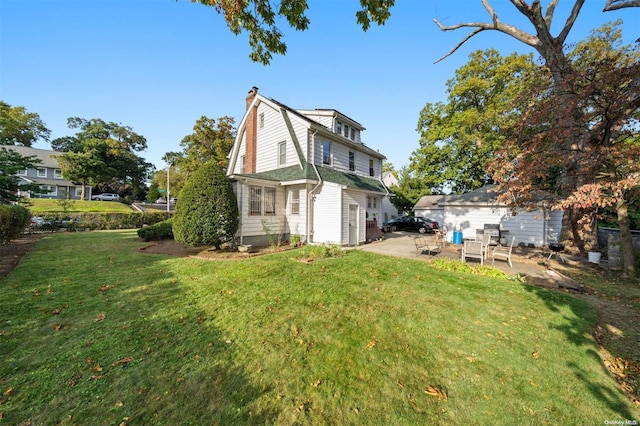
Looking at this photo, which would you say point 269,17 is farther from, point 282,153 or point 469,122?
point 469,122

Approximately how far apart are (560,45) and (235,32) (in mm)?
12610

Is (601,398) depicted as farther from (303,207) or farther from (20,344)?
(303,207)

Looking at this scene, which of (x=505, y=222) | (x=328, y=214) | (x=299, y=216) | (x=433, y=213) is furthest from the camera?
(x=433, y=213)

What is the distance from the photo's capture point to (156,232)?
590 inches

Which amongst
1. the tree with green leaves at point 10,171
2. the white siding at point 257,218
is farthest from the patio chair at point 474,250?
the tree with green leaves at point 10,171

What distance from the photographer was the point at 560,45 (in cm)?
963

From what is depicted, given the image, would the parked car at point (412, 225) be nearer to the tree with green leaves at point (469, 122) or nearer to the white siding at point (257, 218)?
the tree with green leaves at point (469, 122)

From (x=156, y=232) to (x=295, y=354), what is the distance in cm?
1510

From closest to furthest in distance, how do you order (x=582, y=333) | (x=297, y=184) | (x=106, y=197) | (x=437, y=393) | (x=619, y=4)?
(x=437, y=393)
(x=582, y=333)
(x=619, y=4)
(x=297, y=184)
(x=106, y=197)

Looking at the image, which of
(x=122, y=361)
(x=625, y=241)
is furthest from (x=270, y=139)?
(x=625, y=241)

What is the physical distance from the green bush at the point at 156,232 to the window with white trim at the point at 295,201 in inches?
322

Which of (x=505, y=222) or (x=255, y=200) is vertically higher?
(x=255, y=200)

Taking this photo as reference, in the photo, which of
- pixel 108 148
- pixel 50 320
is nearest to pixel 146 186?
pixel 108 148

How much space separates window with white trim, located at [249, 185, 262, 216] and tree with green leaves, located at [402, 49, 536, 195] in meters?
19.7
